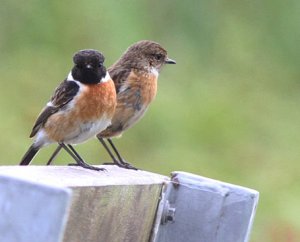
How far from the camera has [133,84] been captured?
6848 millimetres

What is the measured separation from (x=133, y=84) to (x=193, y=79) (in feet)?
17.8

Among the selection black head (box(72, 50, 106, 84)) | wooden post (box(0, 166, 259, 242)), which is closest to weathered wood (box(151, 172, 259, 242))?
wooden post (box(0, 166, 259, 242))

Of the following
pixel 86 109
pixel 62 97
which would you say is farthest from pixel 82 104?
pixel 62 97

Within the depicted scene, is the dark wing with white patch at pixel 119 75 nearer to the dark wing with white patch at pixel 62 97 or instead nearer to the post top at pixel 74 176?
the dark wing with white patch at pixel 62 97

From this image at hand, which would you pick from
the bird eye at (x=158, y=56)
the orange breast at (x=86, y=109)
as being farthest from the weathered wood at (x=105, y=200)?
the bird eye at (x=158, y=56)

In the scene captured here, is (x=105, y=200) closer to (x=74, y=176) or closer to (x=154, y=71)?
(x=74, y=176)

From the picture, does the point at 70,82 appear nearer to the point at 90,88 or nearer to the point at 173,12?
the point at 90,88

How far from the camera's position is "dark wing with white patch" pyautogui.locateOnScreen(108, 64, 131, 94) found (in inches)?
268

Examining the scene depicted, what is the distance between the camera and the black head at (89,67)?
19.4 ft

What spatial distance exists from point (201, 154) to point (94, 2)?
2.04 m

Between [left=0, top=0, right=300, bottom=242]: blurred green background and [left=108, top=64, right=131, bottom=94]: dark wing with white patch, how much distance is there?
9.88 feet

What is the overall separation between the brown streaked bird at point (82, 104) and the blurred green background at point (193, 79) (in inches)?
152

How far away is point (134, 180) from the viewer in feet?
13.2

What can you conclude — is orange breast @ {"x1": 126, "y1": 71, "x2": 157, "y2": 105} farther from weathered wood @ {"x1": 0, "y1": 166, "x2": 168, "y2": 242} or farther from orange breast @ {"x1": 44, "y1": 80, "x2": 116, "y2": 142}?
weathered wood @ {"x1": 0, "y1": 166, "x2": 168, "y2": 242}
